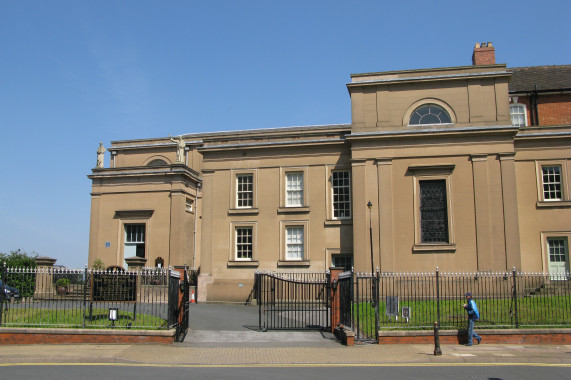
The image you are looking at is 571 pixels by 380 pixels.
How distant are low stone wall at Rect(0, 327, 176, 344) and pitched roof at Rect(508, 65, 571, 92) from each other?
96.5ft

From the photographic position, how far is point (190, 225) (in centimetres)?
3628

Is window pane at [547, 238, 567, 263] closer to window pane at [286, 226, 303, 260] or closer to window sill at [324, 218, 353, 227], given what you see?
window sill at [324, 218, 353, 227]

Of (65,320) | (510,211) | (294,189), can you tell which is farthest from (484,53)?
(65,320)

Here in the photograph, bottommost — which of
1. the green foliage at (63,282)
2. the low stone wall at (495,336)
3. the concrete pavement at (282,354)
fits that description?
the concrete pavement at (282,354)

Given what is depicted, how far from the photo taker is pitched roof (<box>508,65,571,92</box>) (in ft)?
118

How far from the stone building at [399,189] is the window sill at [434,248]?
0.06 metres

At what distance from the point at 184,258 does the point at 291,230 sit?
8.06m

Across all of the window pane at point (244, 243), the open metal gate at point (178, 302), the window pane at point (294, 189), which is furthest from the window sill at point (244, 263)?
the open metal gate at point (178, 302)

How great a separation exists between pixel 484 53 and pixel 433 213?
42.7 feet

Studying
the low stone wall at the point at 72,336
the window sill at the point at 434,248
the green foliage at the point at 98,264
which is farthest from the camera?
the green foliage at the point at 98,264

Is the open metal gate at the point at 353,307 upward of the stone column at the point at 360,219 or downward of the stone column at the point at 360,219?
downward

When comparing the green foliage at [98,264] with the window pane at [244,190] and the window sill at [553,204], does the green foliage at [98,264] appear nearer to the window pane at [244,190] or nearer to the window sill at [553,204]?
the window pane at [244,190]

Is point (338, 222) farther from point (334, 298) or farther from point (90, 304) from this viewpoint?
point (90, 304)

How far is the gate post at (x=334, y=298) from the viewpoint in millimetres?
19047
